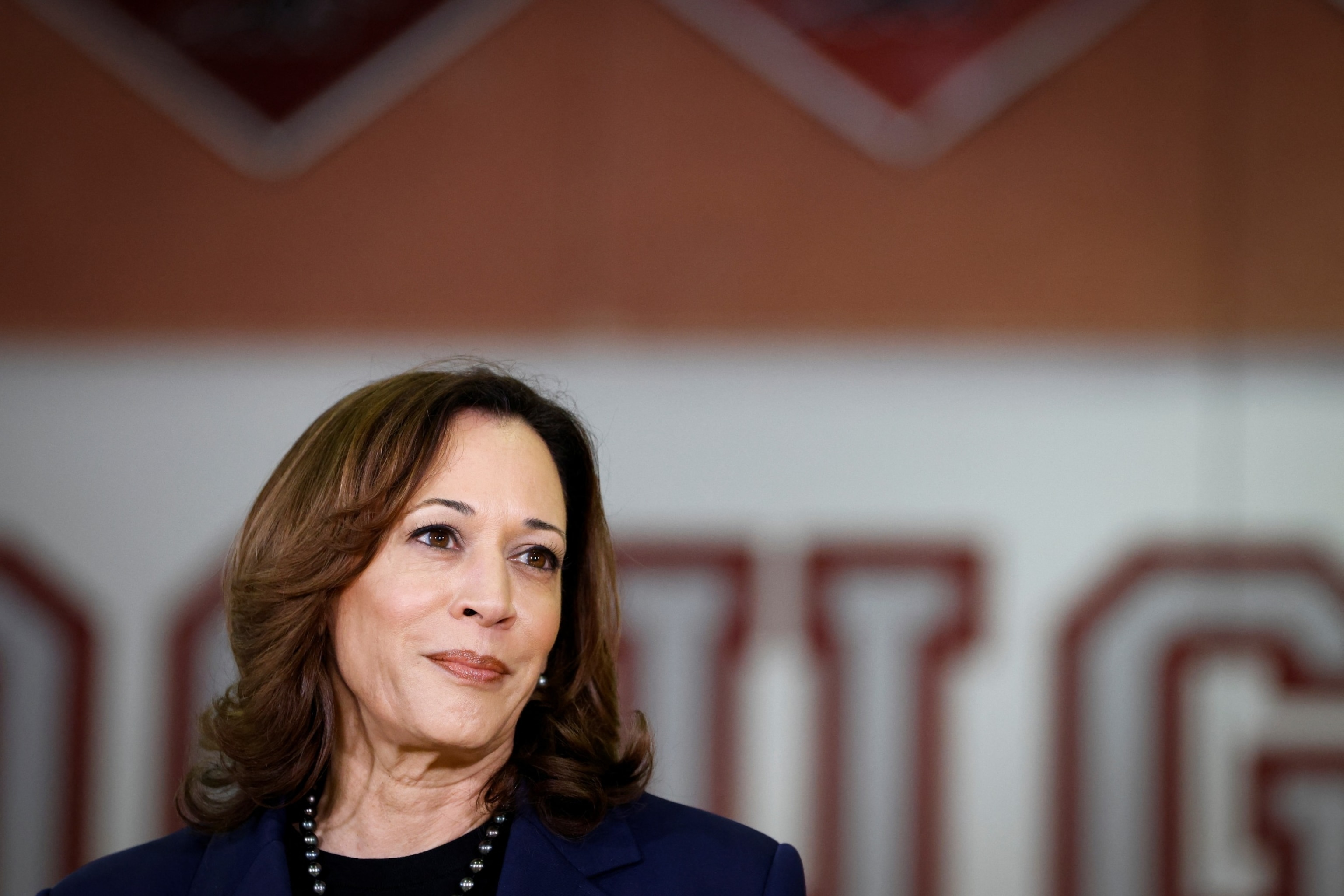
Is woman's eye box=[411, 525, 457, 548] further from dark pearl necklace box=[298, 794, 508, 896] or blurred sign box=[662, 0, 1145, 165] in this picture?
blurred sign box=[662, 0, 1145, 165]

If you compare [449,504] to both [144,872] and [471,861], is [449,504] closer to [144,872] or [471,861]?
[471,861]

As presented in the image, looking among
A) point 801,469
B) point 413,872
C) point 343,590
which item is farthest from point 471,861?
point 801,469

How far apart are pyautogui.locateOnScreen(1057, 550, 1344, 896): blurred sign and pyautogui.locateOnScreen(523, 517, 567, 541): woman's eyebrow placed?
1461mm

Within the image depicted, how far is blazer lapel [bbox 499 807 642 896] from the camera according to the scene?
1.24m

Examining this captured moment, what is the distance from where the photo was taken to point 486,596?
122 centimetres

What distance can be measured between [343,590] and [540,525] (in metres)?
0.20

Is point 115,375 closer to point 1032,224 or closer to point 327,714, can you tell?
point 327,714

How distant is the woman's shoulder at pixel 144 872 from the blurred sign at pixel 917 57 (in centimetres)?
179

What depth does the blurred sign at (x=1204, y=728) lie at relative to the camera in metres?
2.43

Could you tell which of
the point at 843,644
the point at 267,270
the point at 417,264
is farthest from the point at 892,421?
the point at 267,270

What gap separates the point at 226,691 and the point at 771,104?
1.65 meters

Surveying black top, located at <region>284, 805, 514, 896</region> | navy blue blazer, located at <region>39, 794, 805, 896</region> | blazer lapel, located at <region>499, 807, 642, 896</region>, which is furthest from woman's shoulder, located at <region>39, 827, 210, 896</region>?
blazer lapel, located at <region>499, 807, 642, 896</region>

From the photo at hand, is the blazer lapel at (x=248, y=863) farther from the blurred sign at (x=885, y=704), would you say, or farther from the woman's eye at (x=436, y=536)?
the blurred sign at (x=885, y=704)

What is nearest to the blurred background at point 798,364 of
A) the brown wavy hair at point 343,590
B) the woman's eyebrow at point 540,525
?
the brown wavy hair at point 343,590
